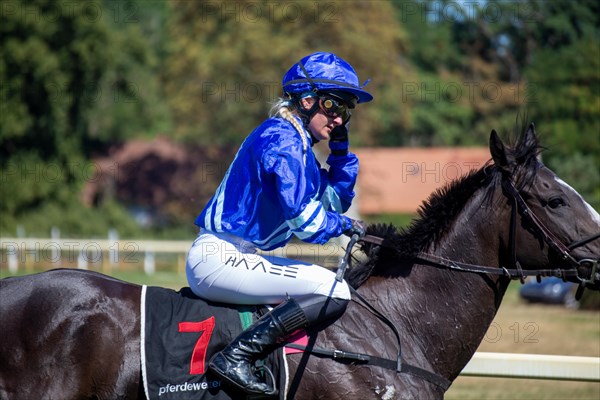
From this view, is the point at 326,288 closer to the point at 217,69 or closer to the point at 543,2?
the point at 543,2

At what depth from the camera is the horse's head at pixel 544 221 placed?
3.99 metres

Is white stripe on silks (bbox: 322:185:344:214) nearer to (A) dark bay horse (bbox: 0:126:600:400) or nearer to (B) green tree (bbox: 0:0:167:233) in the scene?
(A) dark bay horse (bbox: 0:126:600:400)

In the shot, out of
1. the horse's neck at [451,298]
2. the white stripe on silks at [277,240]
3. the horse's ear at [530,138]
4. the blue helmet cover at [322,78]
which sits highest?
the blue helmet cover at [322,78]

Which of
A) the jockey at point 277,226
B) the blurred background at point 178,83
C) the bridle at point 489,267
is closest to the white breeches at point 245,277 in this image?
the jockey at point 277,226

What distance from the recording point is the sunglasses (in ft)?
13.4

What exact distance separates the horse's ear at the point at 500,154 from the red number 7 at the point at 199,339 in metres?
1.65

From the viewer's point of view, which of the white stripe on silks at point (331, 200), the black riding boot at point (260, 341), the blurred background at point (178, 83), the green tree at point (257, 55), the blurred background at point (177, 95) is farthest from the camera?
the green tree at point (257, 55)

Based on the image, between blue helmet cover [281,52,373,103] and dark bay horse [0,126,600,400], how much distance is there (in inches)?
30.9

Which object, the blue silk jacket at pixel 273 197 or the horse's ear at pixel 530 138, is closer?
the blue silk jacket at pixel 273 197

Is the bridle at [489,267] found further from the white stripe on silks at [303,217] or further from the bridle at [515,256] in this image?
the white stripe on silks at [303,217]

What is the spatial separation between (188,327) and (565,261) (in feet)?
6.23

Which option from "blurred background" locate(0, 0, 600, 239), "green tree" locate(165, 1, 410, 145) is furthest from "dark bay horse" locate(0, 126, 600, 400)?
"green tree" locate(165, 1, 410, 145)

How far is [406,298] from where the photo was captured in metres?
4.12

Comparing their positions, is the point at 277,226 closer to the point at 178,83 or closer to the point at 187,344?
the point at 187,344
